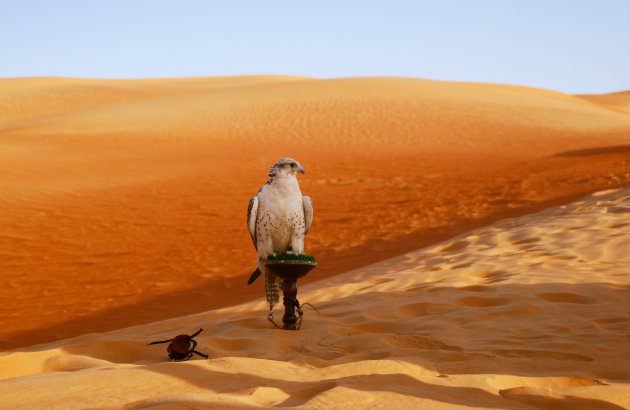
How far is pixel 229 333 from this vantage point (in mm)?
4781

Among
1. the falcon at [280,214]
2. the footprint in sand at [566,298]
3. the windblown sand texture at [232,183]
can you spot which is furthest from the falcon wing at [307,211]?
the windblown sand texture at [232,183]

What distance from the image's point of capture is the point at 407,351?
396cm

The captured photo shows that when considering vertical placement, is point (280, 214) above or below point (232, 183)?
above

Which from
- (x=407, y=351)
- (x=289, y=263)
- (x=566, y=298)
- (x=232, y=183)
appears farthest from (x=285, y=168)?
(x=232, y=183)

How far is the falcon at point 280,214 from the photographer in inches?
182

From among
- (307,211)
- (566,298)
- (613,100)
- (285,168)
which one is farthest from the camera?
(613,100)

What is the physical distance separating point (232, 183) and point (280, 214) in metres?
11.8

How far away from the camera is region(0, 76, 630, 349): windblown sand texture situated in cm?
863

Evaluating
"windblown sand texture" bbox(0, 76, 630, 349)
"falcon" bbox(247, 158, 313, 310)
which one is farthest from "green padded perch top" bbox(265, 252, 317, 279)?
"windblown sand texture" bbox(0, 76, 630, 349)

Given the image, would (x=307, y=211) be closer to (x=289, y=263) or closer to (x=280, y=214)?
(x=280, y=214)

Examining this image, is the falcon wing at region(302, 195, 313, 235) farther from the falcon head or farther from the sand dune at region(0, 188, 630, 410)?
the sand dune at region(0, 188, 630, 410)

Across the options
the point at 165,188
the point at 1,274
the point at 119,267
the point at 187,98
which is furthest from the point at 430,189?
the point at 187,98

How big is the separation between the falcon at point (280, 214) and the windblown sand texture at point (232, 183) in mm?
2792

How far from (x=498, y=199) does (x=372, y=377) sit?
9995 millimetres
